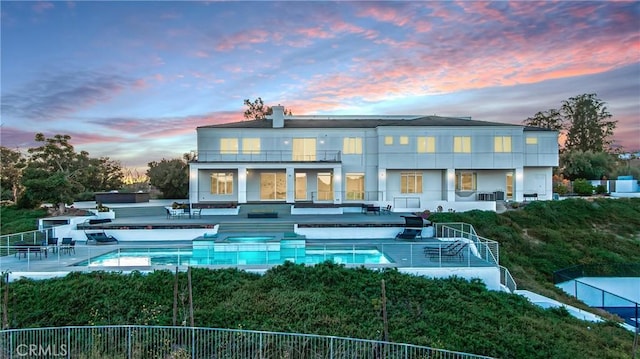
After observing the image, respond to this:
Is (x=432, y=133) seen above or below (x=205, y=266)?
above

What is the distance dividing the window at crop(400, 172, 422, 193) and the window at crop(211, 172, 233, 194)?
46.1 ft

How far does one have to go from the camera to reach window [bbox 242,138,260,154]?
30.2m

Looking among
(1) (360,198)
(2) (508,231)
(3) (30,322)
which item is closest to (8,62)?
(3) (30,322)

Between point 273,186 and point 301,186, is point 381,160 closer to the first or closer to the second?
point 301,186

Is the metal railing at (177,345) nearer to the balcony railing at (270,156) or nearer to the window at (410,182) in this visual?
the balcony railing at (270,156)

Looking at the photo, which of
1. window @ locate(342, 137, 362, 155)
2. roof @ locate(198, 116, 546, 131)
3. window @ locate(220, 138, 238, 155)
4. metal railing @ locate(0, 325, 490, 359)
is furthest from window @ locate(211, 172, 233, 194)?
metal railing @ locate(0, 325, 490, 359)

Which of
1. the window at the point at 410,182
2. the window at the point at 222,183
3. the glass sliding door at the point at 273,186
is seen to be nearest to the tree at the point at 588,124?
the window at the point at 410,182

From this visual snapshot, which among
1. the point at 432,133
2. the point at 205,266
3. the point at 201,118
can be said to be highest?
the point at 201,118

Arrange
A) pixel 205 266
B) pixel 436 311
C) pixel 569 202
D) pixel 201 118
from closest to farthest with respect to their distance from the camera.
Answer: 1. pixel 436 311
2. pixel 205 266
3. pixel 569 202
4. pixel 201 118

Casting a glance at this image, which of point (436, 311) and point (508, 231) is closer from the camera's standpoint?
point (436, 311)

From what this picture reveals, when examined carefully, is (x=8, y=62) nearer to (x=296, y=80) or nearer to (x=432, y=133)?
(x=296, y=80)

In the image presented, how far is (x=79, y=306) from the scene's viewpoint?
10.1 meters

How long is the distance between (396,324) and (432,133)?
Result: 2261cm

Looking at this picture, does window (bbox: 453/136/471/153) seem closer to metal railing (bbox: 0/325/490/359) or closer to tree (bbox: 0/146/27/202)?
metal railing (bbox: 0/325/490/359)
